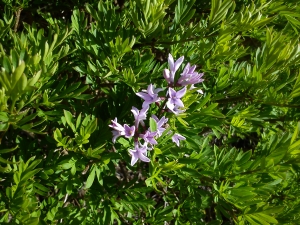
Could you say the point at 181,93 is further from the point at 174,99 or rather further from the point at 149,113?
the point at 149,113

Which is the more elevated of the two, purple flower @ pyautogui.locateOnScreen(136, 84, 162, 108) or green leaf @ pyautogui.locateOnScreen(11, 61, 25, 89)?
green leaf @ pyautogui.locateOnScreen(11, 61, 25, 89)

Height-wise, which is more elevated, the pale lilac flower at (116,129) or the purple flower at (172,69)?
the purple flower at (172,69)

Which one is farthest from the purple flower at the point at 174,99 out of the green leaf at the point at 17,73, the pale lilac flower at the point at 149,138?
the green leaf at the point at 17,73

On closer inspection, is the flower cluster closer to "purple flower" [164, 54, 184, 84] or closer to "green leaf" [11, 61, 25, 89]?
"purple flower" [164, 54, 184, 84]

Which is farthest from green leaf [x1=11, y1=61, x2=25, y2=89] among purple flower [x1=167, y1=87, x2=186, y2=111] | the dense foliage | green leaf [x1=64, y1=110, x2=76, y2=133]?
purple flower [x1=167, y1=87, x2=186, y2=111]

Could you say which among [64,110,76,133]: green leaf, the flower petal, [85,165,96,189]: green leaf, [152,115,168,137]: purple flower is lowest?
[85,165,96,189]: green leaf

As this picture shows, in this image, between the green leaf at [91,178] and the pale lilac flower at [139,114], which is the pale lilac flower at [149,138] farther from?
the green leaf at [91,178]

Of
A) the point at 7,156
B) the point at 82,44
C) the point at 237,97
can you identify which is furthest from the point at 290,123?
the point at 7,156

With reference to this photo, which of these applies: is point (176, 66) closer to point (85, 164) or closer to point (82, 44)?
point (82, 44)
